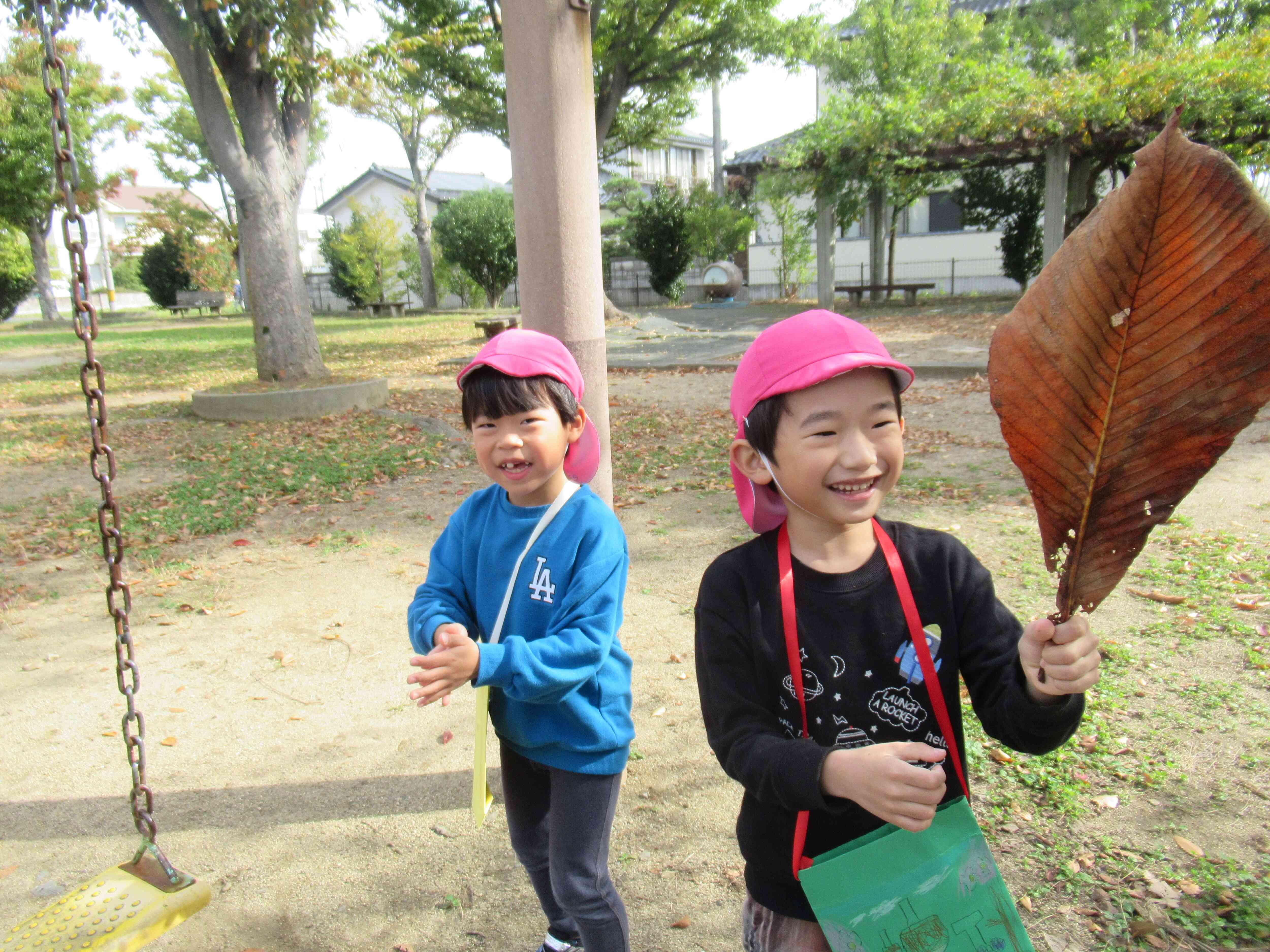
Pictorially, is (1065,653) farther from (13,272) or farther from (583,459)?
(13,272)

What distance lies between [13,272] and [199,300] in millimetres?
6117

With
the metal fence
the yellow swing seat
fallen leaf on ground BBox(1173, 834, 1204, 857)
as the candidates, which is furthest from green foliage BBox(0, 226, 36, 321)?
fallen leaf on ground BBox(1173, 834, 1204, 857)

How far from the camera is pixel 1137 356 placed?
91 centimetres

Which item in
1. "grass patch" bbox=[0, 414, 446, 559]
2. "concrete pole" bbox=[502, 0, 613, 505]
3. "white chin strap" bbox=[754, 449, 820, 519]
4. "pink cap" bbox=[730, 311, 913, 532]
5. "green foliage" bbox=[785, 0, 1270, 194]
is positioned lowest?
"grass patch" bbox=[0, 414, 446, 559]

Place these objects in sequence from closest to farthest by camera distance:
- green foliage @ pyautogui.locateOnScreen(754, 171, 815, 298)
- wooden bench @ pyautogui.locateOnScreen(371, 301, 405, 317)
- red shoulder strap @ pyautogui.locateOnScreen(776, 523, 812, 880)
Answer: red shoulder strap @ pyautogui.locateOnScreen(776, 523, 812, 880)
green foliage @ pyautogui.locateOnScreen(754, 171, 815, 298)
wooden bench @ pyautogui.locateOnScreen(371, 301, 405, 317)

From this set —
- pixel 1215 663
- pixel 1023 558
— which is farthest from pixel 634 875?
pixel 1023 558

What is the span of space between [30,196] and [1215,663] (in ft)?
113

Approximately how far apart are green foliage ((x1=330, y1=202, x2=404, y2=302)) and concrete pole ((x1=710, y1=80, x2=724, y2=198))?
1212 cm

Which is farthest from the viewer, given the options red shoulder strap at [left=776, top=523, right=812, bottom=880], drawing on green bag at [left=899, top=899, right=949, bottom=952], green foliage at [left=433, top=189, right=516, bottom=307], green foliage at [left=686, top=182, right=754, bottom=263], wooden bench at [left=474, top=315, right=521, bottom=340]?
green foliage at [left=433, top=189, right=516, bottom=307]

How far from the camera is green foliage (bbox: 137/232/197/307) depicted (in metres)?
38.2

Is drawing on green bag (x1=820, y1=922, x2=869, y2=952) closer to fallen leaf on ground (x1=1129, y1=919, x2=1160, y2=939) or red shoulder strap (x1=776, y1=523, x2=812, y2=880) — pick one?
red shoulder strap (x1=776, y1=523, x2=812, y2=880)

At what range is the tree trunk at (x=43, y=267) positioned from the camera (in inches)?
1284

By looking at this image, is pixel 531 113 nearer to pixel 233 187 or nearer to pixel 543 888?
pixel 543 888

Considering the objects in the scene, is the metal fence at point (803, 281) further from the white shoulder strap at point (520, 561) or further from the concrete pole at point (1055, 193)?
the white shoulder strap at point (520, 561)
